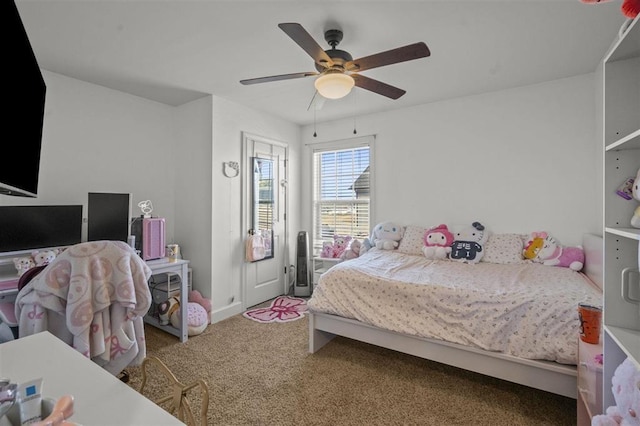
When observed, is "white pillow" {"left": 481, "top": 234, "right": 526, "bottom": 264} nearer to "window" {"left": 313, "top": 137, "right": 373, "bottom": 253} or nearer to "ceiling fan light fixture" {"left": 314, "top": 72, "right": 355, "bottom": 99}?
"window" {"left": 313, "top": 137, "right": 373, "bottom": 253}

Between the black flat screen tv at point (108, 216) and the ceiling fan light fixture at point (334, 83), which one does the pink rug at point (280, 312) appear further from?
Answer: the ceiling fan light fixture at point (334, 83)

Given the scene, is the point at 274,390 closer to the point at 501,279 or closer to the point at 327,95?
the point at 501,279

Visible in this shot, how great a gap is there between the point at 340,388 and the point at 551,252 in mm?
2294

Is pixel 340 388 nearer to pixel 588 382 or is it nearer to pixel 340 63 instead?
pixel 588 382

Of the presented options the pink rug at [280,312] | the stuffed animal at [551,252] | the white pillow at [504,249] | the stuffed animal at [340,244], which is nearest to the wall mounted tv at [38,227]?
the pink rug at [280,312]

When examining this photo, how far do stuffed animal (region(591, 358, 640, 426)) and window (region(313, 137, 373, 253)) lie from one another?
10.1 ft

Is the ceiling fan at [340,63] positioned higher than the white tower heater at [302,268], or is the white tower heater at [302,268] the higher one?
the ceiling fan at [340,63]

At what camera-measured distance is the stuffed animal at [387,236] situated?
11.6ft

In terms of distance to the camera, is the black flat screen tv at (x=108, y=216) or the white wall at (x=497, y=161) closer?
the black flat screen tv at (x=108, y=216)

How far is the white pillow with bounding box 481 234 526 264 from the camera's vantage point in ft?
9.63

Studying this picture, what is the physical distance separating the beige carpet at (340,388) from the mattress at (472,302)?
14.4 inches

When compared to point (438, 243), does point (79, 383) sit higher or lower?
lower

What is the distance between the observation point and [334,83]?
6.60 feet

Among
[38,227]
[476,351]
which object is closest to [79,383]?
[476,351]
